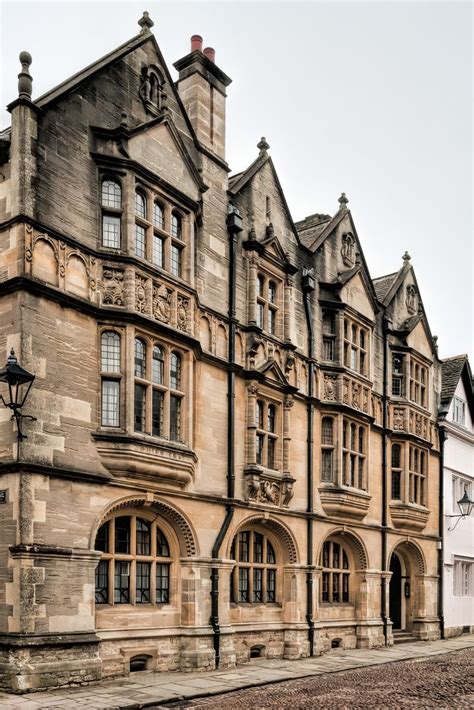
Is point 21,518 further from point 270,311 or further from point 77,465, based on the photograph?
point 270,311

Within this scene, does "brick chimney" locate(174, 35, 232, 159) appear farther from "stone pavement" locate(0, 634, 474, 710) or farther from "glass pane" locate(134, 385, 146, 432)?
"stone pavement" locate(0, 634, 474, 710)

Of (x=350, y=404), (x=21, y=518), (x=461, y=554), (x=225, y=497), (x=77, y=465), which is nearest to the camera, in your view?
(x=21, y=518)

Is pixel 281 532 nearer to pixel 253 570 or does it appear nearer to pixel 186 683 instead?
pixel 253 570

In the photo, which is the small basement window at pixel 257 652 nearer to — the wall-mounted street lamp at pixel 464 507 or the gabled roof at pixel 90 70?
the wall-mounted street lamp at pixel 464 507

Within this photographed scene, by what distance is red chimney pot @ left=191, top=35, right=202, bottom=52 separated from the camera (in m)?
24.3

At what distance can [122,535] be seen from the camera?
19.7 meters

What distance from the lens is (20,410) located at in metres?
16.9

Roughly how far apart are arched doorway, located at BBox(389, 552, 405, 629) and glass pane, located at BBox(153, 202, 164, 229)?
1798cm

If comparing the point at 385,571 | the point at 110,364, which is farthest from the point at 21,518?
the point at 385,571

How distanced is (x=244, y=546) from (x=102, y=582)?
6194 mm

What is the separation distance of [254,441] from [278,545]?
3745 millimetres

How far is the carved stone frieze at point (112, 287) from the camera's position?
750 inches

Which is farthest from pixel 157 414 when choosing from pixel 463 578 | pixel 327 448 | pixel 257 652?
pixel 463 578

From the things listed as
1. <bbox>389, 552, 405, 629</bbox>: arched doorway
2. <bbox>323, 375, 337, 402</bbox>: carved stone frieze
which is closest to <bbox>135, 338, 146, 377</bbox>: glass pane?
<bbox>323, 375, 337, 402</bbox>: carved stone frieze
